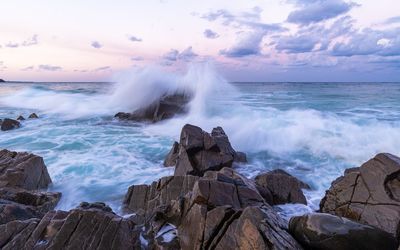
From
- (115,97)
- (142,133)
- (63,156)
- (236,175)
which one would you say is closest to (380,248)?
(236,175)

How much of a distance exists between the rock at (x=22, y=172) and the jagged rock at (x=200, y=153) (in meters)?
3.10

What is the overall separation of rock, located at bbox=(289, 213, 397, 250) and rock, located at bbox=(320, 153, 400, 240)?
0.83 m

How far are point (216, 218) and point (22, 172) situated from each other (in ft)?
15.4

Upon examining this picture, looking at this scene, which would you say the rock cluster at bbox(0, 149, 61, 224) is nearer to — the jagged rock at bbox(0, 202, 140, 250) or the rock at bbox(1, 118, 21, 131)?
the jagged rock at bbox(0, 202, 140, 250)

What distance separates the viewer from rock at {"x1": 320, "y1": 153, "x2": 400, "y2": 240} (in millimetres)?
4785

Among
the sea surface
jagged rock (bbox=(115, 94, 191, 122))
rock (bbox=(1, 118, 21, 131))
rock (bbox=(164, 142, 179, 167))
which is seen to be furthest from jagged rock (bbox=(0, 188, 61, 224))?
jagged rock (bbox=(115, 94, 191, 122))

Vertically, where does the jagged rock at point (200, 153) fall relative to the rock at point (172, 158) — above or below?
above

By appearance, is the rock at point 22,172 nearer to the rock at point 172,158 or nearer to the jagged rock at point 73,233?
the jagged rock at point 73,233

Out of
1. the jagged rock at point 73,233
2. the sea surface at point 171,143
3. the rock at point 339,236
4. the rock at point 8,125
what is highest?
the rock at point 339,236

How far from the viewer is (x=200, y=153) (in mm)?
8336

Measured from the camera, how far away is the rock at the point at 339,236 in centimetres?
383

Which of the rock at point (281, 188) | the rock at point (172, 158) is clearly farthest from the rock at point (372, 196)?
the rock at point (172, 158)

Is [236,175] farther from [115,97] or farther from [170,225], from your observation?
[115,97]

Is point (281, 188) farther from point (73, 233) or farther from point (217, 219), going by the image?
point (73, 233)
